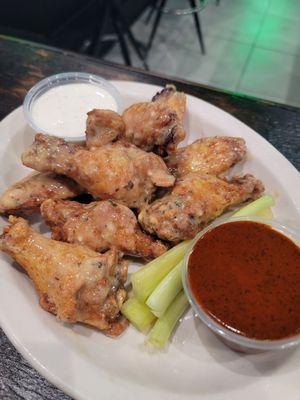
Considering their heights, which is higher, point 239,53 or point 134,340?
point 134,340

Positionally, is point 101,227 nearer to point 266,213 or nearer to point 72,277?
point 72,277

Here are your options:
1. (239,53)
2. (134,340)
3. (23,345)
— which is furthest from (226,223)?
(239,53)

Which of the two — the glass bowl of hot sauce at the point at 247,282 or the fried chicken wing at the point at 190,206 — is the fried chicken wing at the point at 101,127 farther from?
the glass bowl of hot sauce at the point at 247,282

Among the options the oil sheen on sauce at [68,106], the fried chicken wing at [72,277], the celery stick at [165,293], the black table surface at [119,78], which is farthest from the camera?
the black table surface at [119,78]

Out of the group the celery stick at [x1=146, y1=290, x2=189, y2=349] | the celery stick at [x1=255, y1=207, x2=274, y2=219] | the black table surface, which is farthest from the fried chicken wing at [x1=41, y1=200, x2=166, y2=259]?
the black table surface

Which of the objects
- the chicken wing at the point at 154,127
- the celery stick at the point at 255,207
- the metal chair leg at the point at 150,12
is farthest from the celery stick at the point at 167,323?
the metal chair leg at the point at 150,12

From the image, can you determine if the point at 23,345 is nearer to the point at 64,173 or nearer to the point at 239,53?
the point at 64,173

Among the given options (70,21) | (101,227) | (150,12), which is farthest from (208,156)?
(150,12)
